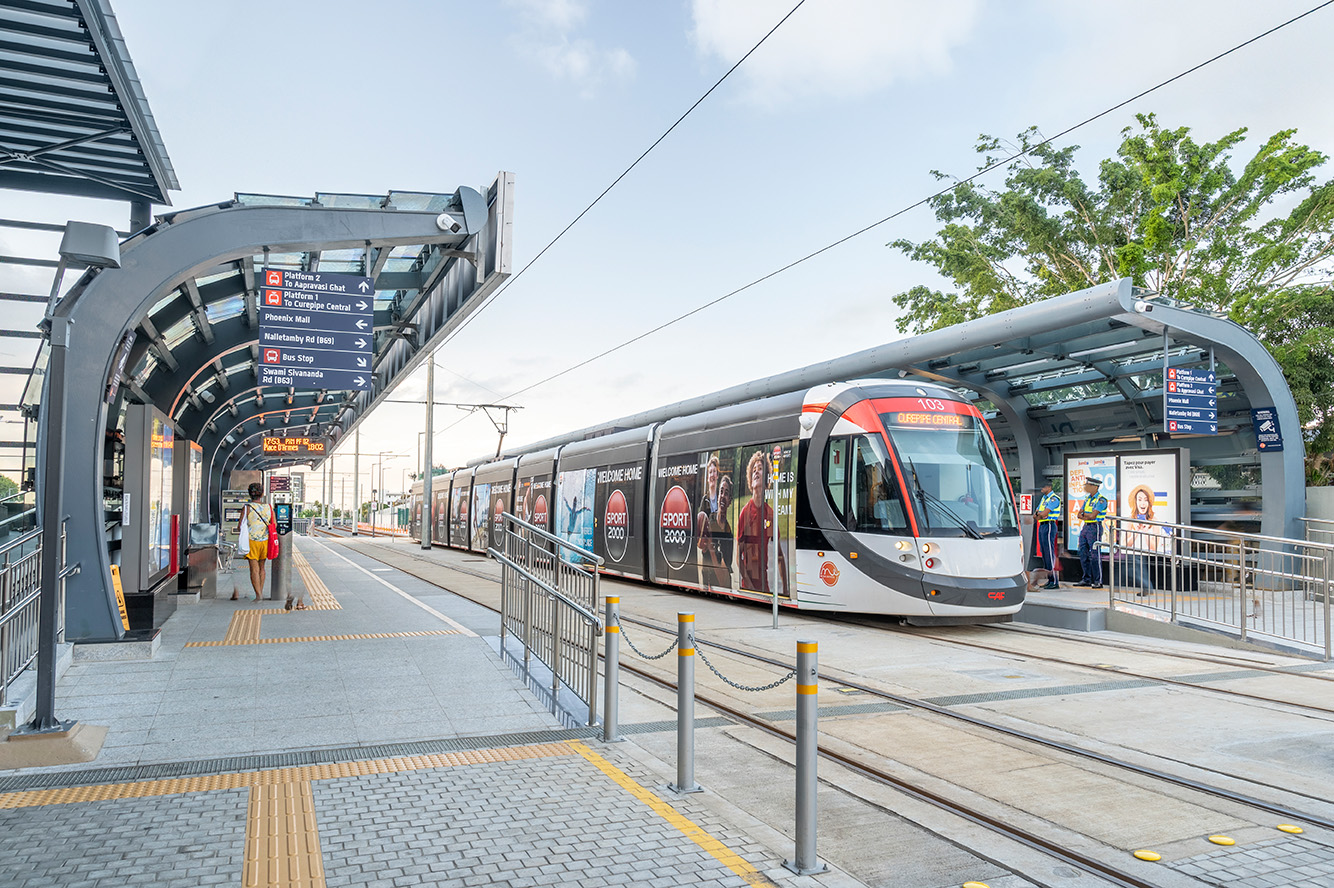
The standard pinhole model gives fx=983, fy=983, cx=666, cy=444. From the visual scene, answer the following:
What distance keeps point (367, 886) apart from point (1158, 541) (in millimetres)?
11765

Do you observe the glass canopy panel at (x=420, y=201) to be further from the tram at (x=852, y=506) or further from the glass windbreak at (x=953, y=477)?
the glass windbreak at (x=953, y=477)

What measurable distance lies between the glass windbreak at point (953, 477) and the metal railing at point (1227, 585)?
1.90 metres

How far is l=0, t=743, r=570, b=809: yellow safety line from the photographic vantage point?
16.3 feet

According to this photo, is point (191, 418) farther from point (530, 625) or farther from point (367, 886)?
point (367, 886)

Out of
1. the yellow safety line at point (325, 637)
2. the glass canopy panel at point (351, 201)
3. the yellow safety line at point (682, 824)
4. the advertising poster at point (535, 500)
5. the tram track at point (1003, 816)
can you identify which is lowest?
the tram track at point (1003, 816)

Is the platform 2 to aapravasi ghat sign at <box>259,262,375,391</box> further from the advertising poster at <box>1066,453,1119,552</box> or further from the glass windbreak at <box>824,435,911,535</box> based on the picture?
the advertising poster at <box>1066,453,1119,552</box>

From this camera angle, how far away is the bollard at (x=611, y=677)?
20.1 ft

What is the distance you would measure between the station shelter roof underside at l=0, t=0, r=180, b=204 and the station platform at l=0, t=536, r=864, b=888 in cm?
446

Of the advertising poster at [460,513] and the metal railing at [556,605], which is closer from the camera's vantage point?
the metal railing at [556,605]

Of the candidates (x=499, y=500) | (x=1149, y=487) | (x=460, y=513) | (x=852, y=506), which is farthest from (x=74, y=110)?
(x=460, y=513)

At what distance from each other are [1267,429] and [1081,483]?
308 cm

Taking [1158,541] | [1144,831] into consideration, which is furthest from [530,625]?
[1158,541]

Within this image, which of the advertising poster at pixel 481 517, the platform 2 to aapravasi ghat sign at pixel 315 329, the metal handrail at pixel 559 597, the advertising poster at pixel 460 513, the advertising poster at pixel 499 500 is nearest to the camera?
the metal handrail at pixel 559 597

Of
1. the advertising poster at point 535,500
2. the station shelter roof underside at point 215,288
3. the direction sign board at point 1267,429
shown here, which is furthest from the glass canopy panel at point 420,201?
the advertising poster at point 535,500
